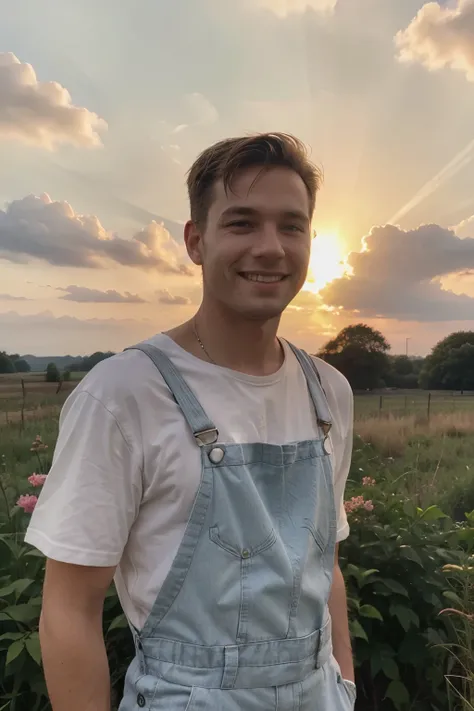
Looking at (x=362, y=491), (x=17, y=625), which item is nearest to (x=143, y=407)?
(x=17, y=625)

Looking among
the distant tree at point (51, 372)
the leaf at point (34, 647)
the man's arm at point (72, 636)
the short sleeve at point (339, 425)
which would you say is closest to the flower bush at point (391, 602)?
the leaf at point (34, 647)

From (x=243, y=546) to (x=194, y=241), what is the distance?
50 centimetres

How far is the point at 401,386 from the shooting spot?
2578mm

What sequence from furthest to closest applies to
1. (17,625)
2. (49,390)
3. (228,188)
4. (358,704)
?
(49,390) < (358,704) < (17,625) < (228,188)

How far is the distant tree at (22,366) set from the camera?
227 cm

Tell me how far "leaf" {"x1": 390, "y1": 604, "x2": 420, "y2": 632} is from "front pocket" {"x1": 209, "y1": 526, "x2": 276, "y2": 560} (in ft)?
2.97

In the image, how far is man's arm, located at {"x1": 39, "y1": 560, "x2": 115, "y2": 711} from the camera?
814mm

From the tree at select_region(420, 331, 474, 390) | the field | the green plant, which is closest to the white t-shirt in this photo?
the field

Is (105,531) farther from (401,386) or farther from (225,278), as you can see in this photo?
(401,386)

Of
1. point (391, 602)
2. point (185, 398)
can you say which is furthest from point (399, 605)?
point (185, 398)

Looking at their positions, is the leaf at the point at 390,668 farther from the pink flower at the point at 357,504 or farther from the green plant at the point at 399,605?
the pink flower at the point at 357,504

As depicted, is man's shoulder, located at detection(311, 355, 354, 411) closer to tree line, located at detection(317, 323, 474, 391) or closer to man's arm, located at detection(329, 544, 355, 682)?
man's arm, located at detection(329, 544, 355, 682)

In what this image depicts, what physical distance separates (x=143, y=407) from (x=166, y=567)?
0.22 metres

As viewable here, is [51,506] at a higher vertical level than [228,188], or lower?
lower
